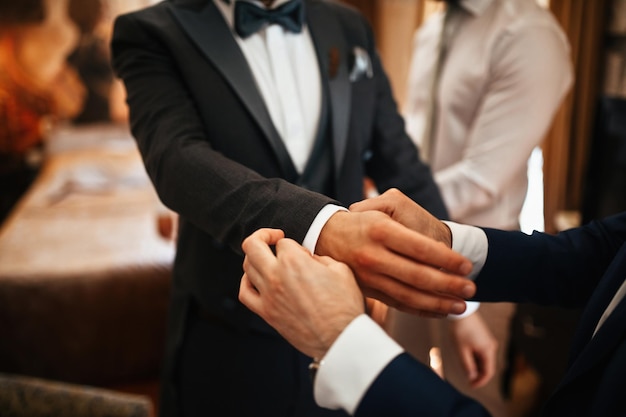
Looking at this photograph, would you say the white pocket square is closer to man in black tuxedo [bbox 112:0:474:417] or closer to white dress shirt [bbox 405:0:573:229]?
man in black tuxedo [bbox 112:0:474:417]

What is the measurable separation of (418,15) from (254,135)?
7.59ft

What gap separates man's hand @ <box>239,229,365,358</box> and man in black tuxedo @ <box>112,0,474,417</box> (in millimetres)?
112

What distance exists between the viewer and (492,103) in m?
1.47

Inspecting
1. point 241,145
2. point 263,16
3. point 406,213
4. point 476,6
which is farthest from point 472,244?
point 476,6

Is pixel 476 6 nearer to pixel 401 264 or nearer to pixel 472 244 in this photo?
pixel 472 244

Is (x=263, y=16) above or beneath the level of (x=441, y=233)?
above

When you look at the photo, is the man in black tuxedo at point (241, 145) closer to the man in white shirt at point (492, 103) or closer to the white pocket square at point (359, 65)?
the white pocket square at point (359, 65)

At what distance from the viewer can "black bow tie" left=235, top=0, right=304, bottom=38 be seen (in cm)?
92

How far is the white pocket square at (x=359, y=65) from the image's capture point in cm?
99

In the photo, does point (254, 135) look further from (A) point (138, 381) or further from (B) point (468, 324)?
(A) point (138, 381)

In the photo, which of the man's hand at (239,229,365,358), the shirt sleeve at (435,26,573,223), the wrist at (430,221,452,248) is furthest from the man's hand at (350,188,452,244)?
the shirt sleeve at (435,26,573,223)

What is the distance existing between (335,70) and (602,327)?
1.82 feet

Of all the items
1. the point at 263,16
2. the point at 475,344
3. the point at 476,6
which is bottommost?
the point at 475,344


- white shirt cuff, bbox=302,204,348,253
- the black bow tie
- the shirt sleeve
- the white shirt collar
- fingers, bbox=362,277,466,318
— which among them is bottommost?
the shirt sleeve
